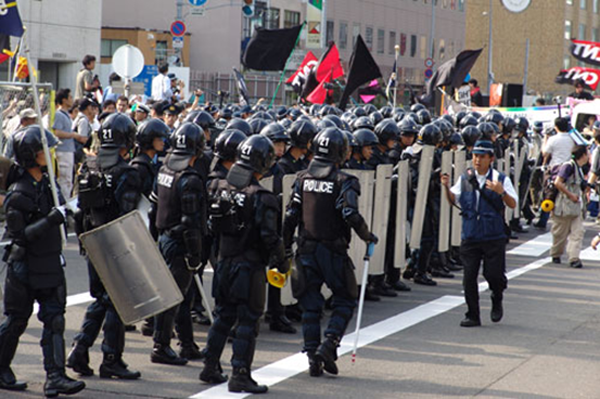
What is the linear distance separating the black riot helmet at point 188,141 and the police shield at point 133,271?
76 cm

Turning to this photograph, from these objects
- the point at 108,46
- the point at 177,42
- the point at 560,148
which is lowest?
the point at 560,148

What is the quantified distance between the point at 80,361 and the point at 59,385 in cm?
73

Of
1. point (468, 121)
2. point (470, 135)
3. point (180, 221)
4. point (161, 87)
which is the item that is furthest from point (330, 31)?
point (180, 221)

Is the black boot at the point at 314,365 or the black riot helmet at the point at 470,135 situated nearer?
the black boot at the point at 314,365

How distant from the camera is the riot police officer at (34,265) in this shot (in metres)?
7.46

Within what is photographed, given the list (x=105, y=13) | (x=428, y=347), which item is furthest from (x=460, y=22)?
(x=428, y=347)

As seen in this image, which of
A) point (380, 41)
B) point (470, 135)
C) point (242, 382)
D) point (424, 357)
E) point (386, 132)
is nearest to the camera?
point (242, 382)

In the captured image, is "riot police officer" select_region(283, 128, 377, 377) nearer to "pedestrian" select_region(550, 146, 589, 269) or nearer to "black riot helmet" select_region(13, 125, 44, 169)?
"black riot helmet" select_region(13, 125, 44, 169)

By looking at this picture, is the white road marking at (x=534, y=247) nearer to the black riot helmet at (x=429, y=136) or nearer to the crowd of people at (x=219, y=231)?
the black riot helmet at (x=429, y=136)

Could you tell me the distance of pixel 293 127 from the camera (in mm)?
10648

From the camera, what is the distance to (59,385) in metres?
7.43

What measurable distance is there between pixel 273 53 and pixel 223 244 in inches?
624

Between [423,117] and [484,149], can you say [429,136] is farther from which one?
[423,117]

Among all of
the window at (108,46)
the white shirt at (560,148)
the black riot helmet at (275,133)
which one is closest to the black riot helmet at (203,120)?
the black riot helmet at (275,133)
